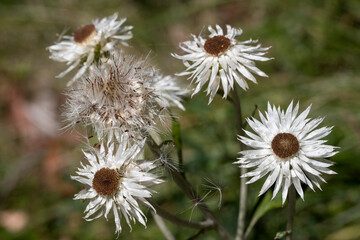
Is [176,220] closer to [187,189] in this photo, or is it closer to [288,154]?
[187,189]

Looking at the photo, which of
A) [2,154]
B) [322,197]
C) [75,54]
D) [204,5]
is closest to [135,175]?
[75,54]

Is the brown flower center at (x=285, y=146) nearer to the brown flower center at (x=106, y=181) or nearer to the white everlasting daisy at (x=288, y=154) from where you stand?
the white everlasting daisy at (x=288, y=154)

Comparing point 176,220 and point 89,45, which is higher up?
point 89,45

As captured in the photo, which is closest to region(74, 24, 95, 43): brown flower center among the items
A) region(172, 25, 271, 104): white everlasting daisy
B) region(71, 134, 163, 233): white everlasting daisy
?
region(172, 25, 271, 104): white everlasting daisy

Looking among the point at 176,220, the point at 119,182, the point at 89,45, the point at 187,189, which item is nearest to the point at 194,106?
the point at 89,45

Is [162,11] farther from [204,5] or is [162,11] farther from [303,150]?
[303,150]

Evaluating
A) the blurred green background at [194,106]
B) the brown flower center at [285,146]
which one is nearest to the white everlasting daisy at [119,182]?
the blurred green background at [194,106]

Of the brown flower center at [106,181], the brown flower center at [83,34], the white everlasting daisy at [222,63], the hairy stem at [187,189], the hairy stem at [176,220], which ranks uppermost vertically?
the brown flower center at [83,34]
